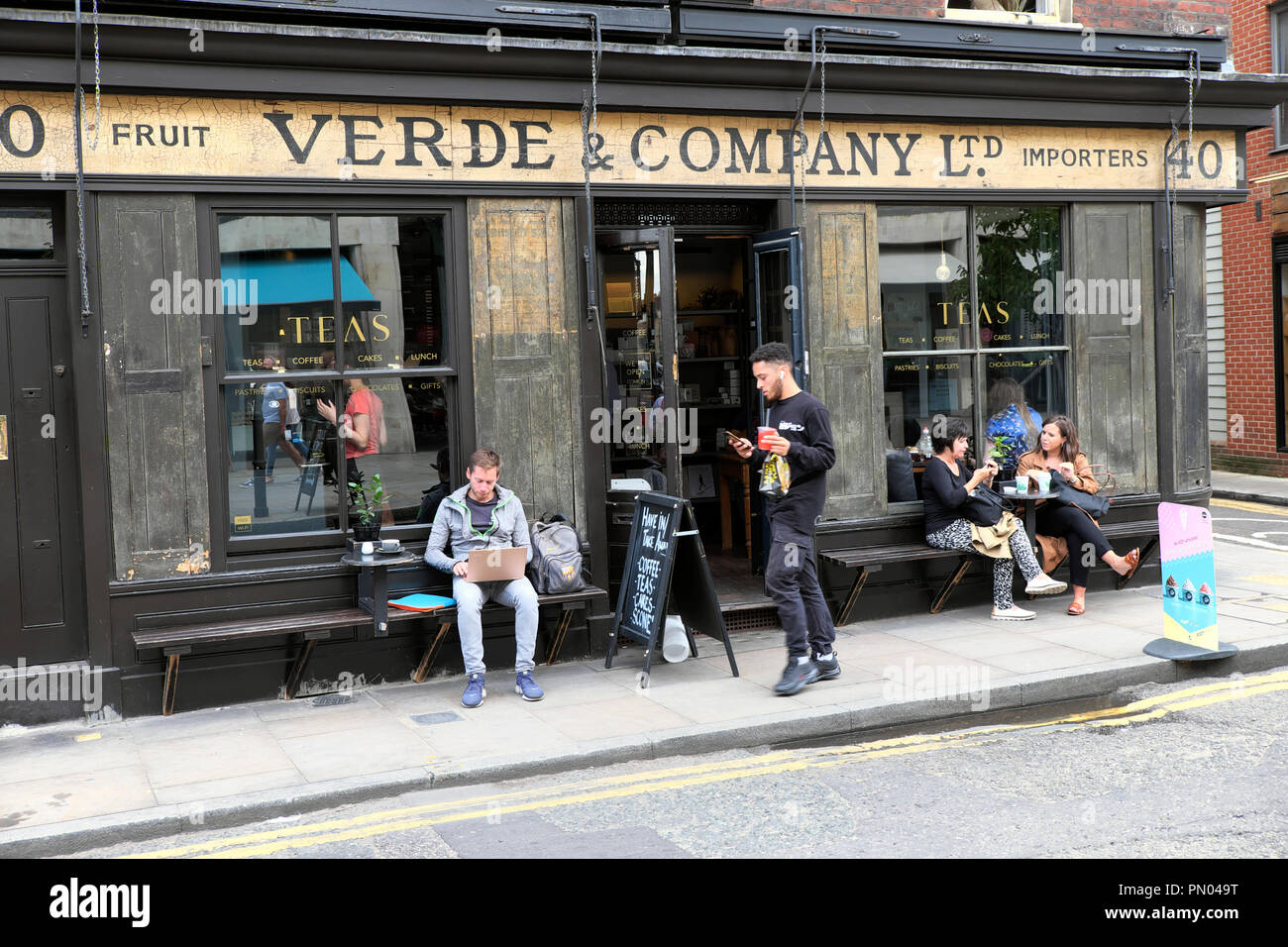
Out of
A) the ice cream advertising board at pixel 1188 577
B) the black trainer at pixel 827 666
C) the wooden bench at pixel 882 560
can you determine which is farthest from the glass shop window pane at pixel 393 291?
the ice cream advertising board at pixel 1188 577

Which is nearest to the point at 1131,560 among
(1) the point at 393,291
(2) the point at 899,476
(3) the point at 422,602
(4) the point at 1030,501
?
(4) the point at 1030,501

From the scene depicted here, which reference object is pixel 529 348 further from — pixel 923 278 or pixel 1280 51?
pixel 1280 51

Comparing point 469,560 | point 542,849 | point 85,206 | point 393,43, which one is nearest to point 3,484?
point 85,206

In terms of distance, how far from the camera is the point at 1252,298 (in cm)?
1884

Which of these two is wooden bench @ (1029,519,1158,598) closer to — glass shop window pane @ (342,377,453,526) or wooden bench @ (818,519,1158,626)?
wooden bench @ (818,519,1158,626)

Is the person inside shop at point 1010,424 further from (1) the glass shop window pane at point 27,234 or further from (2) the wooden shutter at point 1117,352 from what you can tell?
(1) the glass shop window pane at point 27,234

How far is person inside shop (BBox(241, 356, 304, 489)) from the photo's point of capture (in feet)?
26.6

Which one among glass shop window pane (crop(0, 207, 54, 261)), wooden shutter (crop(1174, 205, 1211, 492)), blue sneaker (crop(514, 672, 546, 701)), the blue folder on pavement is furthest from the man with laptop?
wooden shutter (crop(1174, 205, 1211, 492))

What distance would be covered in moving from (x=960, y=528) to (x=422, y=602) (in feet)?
14.0

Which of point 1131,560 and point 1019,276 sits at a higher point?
point 1019,276

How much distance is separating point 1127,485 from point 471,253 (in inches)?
241

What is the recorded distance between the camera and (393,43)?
794cm

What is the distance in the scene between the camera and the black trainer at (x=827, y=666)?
7.94 m
